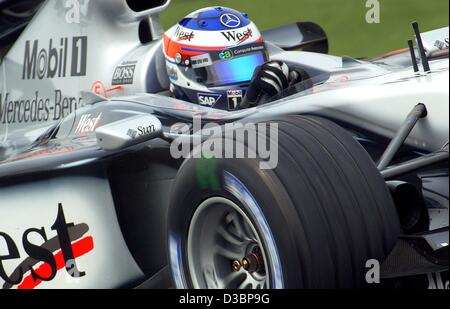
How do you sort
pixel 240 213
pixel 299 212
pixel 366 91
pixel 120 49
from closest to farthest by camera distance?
pixel 299 212 → pixel 240 213 → pixel 366 91 → pixel 120 49

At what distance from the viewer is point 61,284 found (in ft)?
13.5

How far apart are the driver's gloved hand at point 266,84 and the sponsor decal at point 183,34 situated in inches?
21.1

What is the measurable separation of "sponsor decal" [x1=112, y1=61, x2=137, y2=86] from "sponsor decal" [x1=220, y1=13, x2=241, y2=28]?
1.81ft

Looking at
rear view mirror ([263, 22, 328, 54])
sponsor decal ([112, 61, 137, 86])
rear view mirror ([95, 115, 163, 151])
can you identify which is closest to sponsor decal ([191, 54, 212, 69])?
sponsor decal ([112, 61, 137, 86])

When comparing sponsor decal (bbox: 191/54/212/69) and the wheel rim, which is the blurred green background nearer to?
sponsor decal (bbox: 191/54/212/69)

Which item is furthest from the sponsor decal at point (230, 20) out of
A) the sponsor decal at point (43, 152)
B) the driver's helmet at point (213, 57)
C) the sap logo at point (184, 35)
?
the sponsor decal at point (43, 152)

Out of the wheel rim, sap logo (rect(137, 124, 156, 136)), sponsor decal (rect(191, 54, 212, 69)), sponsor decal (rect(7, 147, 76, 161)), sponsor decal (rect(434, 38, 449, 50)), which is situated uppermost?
sponsor decal (rect(191, 54, 212, 69))

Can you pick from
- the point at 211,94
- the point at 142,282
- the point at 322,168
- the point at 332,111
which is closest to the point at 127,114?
the point at 211,94

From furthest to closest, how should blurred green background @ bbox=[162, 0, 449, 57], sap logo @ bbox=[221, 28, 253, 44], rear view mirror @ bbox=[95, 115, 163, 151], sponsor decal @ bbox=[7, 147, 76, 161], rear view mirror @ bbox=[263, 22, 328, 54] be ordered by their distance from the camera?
blurred green background @ bbox=[162, 0, 449, 57], rear view mirror @ bbox=[263, 22, 328, 54], sap logo @ bbox=[221, 28, 253, 44], sponsor decal @ bbox=[7, 147, 76, 161], rear view mirror @ bbox=[95, 115, 163, 151]

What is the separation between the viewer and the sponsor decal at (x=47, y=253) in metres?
4.05

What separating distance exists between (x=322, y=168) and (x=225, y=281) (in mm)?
592

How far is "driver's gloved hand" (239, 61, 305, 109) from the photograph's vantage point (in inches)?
168

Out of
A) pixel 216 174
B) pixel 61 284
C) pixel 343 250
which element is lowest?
pixel 61 284

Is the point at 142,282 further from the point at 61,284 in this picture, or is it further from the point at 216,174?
the point at 216,174
